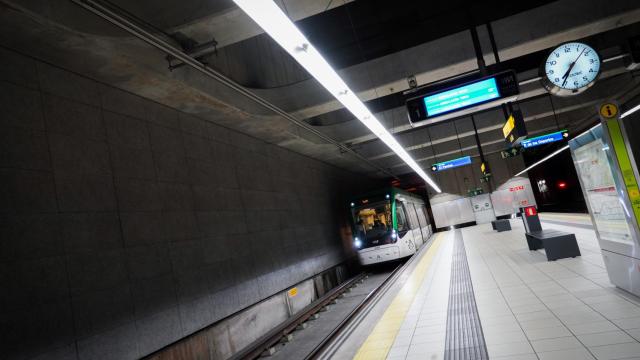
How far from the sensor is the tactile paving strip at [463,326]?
11.8ft

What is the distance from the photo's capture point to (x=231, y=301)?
263 inches

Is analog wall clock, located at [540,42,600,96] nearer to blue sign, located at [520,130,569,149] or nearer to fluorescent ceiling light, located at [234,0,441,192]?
fluorescent ceiling light, located at [234,0,441,192]

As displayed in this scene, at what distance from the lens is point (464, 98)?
199 inches

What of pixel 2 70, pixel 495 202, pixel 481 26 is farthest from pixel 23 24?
pixel 495 202

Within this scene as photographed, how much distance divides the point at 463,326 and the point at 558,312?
1008 millimetres

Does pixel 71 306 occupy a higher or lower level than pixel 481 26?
lower

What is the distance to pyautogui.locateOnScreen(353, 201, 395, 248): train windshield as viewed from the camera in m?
11.8

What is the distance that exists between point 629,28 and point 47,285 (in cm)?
1153

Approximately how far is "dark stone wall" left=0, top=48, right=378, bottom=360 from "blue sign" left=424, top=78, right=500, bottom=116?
4055mm

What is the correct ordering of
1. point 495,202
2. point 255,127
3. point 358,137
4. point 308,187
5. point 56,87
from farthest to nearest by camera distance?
1. point 495,202
2. point 308,187
3. point 358,137
4. point 255,127
5. point 56,87

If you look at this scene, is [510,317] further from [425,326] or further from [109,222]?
[109,222]

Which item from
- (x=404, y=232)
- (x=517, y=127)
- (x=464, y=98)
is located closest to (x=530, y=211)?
(x=517, y=127)

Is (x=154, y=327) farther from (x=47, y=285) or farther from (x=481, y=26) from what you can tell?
(x=481, y=26)

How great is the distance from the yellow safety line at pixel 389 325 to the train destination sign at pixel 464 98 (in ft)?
8.98
